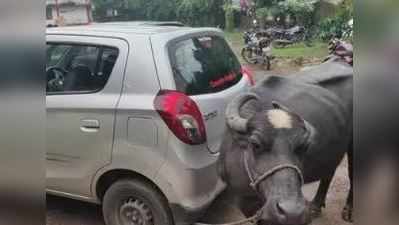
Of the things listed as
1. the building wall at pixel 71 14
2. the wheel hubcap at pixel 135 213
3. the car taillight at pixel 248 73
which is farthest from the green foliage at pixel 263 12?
the wheel hubcap at pixel 135 213

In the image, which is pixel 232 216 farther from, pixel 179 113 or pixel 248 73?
pixel 248 73

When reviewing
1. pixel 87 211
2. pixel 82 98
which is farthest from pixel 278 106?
pixel 87 211

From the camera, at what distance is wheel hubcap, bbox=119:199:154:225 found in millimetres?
2650

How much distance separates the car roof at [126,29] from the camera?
100 inches

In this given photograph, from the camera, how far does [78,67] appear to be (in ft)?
8.74

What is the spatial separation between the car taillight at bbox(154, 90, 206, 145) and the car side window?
1.06 feet

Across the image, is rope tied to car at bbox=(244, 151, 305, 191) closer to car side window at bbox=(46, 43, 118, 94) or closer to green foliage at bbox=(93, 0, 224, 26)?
green foliage at bbox=(93, 0, 224, 26)

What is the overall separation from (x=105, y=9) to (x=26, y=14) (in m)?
→ 0.37

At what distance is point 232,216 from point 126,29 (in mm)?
1037

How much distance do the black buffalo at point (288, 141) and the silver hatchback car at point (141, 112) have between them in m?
0.09

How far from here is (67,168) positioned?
2717 millimetres

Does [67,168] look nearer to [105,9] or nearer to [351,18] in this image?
[105,9]

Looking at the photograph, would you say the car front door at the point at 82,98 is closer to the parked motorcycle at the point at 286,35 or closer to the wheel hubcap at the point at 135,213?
the wheel hubcap at the point at 135,213

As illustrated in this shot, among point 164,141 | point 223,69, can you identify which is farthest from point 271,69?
point 164,141
